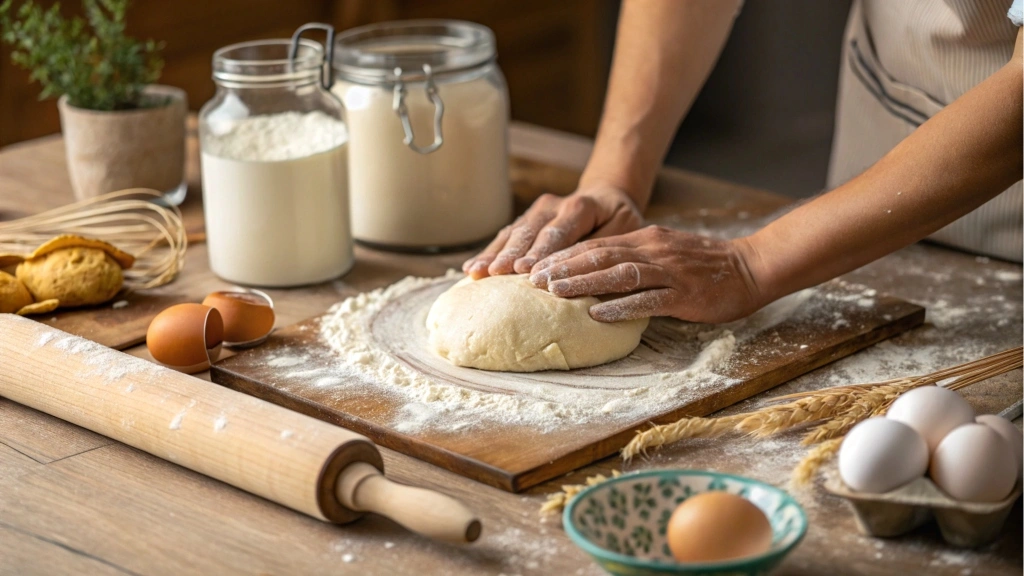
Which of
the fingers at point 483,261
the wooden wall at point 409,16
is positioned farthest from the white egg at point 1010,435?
the wooden wall at point 409,16

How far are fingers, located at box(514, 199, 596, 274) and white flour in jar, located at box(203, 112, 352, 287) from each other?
34cm

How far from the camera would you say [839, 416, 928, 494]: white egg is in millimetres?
892

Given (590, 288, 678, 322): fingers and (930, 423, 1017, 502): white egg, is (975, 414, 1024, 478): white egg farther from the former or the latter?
(590, 288, 678, 322): fingers

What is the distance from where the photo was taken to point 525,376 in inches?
50.9

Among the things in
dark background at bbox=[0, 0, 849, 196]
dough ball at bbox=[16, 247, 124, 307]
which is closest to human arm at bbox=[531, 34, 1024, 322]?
dough ball at bbox=[16, 247, 124, 307]

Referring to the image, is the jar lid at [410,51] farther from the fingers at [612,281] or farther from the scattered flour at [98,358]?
the scattered flour at [98,358]

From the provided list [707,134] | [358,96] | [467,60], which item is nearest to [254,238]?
[358,96]

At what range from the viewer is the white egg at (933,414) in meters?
0.93

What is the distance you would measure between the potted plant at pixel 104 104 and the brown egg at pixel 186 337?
642mm

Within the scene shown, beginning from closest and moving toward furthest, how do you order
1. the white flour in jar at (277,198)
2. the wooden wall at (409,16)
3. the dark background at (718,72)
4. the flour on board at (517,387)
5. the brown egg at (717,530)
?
the brown egg at (717,530)
the flour on board at (517,387)
the white flour in jar at (277,198)
the wooden wall at (409,16)
the dark background at (718,72)

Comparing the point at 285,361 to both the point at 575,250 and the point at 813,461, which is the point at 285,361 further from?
the point at 813,461

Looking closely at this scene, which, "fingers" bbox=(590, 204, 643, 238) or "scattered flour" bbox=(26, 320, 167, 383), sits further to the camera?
"fingers" bbox=(590, 204, 643, 238)

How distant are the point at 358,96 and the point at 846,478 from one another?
3.50ft

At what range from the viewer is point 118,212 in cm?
193
